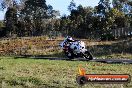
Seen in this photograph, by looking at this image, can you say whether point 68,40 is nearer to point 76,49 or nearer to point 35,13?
point 76,49

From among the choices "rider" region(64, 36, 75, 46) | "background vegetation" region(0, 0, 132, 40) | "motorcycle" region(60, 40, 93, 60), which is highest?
"background vegetation" region(0, 0, 132, 40)

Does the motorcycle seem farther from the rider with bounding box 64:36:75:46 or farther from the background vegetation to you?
the background vegetation

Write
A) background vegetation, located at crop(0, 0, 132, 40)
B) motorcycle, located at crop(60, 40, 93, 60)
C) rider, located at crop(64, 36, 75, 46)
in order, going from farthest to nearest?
1. background vegetation, located at crop(0, 0, 132, 40)
2. motorcycle, located at crop(60, 40, 93, 60)
3. rider, located at crop(64, 36, 75, 46)

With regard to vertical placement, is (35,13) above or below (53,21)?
→ above

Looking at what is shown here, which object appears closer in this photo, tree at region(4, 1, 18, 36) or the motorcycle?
the motorcycle

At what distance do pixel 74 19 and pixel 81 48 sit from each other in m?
72.9

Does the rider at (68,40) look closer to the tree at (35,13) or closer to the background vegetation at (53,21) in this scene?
the background vegetation at (53,21)

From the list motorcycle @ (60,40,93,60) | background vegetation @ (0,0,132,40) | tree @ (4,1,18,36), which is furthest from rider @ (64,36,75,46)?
tree @ (4,1,18,36)

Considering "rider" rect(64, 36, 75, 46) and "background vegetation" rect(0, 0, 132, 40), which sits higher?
"background vegetation" rect(0, 0, 132, 40)

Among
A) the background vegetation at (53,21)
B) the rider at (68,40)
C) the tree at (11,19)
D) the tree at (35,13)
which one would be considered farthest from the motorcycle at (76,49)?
the tree at (35,13)

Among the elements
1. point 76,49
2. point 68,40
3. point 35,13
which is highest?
point 35,13

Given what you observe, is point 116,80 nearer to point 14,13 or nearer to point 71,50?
point 71,50

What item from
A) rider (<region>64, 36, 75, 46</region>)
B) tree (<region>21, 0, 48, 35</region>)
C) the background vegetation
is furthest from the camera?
tree (<region>21, 0, 48, 35</region>)

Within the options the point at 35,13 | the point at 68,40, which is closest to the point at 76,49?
the point at 68,40
